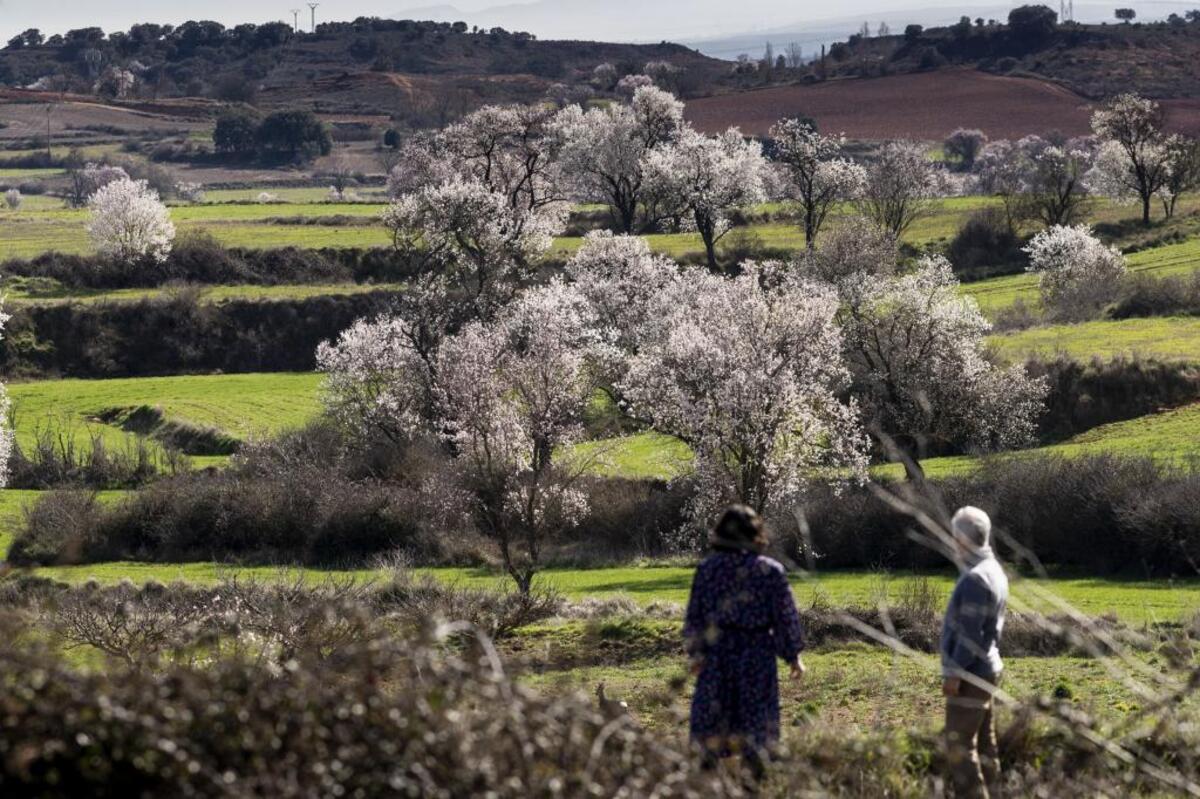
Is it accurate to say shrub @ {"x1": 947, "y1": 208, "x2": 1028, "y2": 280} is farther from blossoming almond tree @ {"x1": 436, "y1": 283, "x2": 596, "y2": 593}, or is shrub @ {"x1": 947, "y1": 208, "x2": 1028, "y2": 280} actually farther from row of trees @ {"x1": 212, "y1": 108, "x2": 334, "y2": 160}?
row of trees @ {"x1": 212, "y1": 108, "x2": 334, "y2": 160}

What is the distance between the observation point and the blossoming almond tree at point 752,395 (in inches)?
1634

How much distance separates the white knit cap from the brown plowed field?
5787 inches

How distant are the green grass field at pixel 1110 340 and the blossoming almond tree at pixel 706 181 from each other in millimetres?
24249

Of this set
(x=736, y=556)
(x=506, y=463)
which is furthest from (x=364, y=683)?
(x=506, y=463)

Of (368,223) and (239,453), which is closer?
(239,453)

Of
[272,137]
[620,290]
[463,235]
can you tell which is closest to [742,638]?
[620,290]

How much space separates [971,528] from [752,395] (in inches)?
1241

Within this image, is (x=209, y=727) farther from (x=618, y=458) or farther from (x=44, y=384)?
(x=44, y=384)

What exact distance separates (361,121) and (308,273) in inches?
4385

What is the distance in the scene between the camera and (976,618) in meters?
10.9

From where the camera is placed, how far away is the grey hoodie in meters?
10.8

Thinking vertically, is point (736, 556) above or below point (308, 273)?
above

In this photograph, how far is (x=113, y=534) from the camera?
49219 millimetres

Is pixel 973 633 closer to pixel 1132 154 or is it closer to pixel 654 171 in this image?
pixel 654 171
